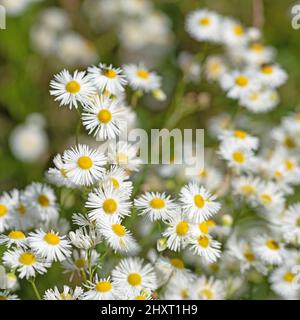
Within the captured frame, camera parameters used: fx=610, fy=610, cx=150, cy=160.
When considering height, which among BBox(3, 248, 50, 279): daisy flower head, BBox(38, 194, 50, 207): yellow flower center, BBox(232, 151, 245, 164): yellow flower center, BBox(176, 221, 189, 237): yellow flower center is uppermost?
BBox(232, 151, 245, 164): yellow flower center

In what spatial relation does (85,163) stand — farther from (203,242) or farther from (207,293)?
(207,293)

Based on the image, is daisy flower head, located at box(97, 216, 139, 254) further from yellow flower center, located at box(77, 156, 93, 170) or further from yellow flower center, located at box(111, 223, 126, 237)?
yellow flower center, located at box(77, 156, 93, 170)

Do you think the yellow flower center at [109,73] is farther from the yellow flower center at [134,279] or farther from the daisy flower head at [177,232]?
the yellow flower center at [134,279]

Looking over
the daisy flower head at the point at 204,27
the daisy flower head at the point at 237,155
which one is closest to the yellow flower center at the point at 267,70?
the daisy flower head at the point at 204,27

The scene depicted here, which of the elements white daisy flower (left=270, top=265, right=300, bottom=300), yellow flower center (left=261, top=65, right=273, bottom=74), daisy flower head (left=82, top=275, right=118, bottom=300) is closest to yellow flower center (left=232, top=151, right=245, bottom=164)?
white daisy flower (left=270, top=265, right=300, bottom=300)

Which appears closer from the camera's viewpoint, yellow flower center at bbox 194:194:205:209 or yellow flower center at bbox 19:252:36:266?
yellow flower center at bbox 19:252:36:266

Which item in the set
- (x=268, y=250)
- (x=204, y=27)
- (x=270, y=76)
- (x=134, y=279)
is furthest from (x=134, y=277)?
(x=204, y=27)
